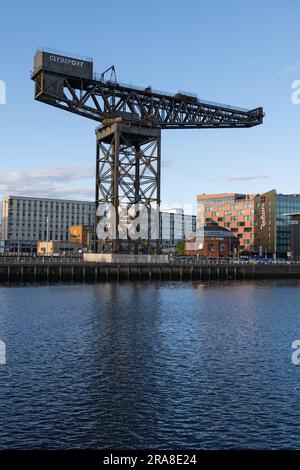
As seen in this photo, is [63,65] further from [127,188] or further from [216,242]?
[216,242]

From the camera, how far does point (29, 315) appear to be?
40312 mm

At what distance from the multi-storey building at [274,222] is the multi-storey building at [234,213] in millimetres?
2548

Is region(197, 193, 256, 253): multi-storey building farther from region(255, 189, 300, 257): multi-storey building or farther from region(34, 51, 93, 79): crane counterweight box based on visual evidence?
region(34, 51, 93, 79): crane counterweight box

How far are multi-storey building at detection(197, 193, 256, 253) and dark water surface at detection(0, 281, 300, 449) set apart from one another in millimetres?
129755

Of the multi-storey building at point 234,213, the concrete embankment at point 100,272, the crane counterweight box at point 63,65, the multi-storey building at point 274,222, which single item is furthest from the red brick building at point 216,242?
the crane counterweight box at point 63,65

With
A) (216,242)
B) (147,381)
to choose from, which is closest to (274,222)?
(216,242)

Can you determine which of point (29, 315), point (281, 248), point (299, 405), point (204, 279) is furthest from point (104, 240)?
point (281, 248)

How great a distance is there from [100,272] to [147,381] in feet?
200

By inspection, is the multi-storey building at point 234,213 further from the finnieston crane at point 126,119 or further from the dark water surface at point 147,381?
the dark water surface at point 147,381

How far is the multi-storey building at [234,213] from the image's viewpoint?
16950 centimetres

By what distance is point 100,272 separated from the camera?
82.1 metres

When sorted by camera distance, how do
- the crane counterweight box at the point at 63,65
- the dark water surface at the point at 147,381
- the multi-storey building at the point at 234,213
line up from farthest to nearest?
1. the multi-storey building at the point at 234,213
2. the crane counterweight box at the point at 63,65
3. the dark water surface at the point at 147,381
